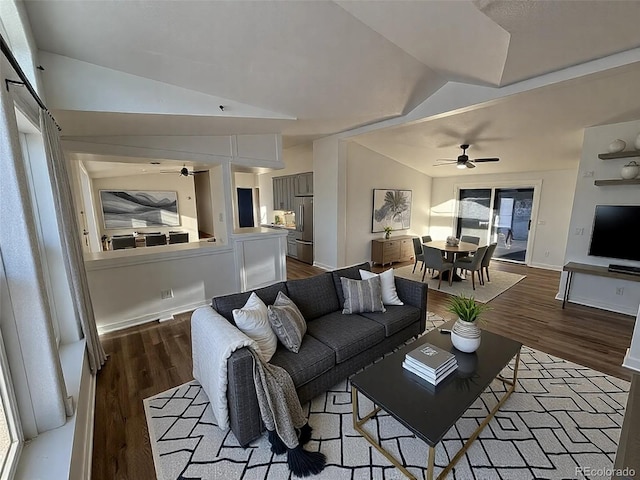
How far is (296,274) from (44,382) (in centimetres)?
454

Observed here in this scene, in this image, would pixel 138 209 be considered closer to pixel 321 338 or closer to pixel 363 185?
pixel 363 185

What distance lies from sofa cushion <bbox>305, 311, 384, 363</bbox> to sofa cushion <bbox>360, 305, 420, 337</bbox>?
0.07 m

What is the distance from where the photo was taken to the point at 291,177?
7266 millimetres

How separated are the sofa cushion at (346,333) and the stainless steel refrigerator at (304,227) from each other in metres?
3.94

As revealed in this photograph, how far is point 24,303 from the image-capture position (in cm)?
128

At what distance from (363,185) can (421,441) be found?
16.5 ft

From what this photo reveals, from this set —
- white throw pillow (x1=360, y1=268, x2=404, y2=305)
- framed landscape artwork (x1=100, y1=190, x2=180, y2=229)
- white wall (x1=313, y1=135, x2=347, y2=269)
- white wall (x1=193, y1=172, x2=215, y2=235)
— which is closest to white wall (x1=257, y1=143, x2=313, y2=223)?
white wall (x1=313, y1=135, x2=347, y2=269)

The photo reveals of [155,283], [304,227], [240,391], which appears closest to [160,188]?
[304,227]

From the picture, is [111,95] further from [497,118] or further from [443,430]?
[497,118]

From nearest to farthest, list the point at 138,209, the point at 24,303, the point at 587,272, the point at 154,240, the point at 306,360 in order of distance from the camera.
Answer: the point at 24,303
the point at 306,360
the point at 587,272
the point at 154,240
the point at 138,209

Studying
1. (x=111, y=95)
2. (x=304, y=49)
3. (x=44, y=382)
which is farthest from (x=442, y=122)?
(x=44, y=382)

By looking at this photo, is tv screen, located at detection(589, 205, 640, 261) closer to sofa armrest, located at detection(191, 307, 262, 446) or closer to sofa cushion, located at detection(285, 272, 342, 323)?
sofa cushion, located at detection(285, 272, 342, 323)

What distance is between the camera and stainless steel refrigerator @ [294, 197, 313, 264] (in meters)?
6.50

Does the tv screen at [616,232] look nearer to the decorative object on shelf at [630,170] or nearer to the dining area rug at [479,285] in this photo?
the decorative object on shelf at [630,170]
